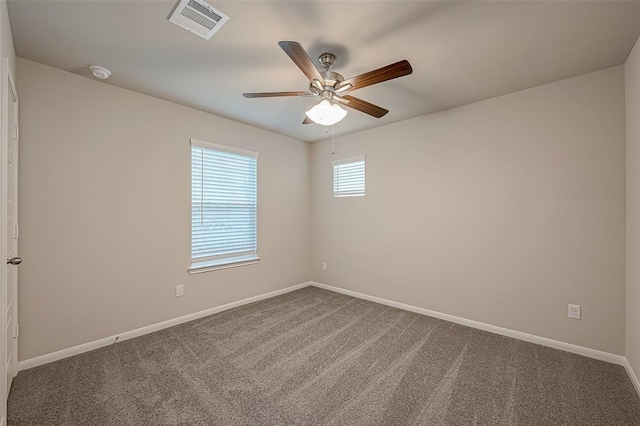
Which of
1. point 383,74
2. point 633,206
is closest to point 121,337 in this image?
point 383,74

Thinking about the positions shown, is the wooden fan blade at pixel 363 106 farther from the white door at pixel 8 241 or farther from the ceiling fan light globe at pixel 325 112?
the white door at pixel 8 241

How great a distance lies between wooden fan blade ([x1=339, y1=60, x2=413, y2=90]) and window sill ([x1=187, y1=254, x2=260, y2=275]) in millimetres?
2606

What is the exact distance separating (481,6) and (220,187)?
3.11 meters

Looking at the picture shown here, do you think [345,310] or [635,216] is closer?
[635,216]

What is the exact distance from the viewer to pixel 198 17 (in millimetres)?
1756

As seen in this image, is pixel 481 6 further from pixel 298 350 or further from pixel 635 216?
pixel 298 350

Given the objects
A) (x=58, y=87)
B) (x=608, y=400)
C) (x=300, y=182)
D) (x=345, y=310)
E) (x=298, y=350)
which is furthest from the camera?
(x=300, y=182)

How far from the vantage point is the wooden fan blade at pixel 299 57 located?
1.53 m

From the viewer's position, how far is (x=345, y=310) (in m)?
3.55

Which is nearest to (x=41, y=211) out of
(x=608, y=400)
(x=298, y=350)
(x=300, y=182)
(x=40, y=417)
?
(x=40, y=417)

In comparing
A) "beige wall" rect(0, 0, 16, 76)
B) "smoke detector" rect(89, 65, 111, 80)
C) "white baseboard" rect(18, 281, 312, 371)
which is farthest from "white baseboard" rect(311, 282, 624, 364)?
"beige wall" rect(0, 0, 16, 76)

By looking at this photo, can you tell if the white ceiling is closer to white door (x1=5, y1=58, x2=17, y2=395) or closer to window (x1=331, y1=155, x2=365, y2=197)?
white door (x1=5, y1=58, x2=17, y2=395)

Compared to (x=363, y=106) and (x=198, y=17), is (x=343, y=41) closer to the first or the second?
(x=363, y=106)

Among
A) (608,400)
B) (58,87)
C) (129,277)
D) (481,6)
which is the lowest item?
(608,400)
